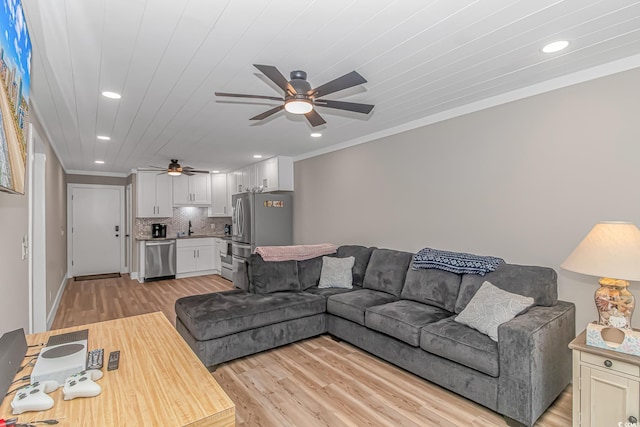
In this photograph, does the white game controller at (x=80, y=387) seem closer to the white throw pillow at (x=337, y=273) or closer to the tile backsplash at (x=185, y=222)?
the white throw pillow at (x=337, y=273)

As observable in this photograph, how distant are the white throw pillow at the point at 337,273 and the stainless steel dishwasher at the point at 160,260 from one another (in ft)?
14.1

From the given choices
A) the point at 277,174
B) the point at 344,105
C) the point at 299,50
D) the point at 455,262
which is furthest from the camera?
the point at 277,174

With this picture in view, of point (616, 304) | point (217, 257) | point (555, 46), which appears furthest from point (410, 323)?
point (217, 257)

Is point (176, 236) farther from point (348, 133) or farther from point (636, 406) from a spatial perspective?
point (636, 406)

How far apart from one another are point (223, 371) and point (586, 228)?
327 cm

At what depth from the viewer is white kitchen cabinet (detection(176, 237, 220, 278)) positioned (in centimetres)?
716

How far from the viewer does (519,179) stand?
9.63 feet

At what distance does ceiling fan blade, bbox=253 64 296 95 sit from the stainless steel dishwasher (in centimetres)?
585

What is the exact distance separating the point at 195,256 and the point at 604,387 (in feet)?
23.2

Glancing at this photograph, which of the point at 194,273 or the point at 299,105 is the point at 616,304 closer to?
the point at 299,105

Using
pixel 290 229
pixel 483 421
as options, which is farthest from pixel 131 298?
pixel 483 421

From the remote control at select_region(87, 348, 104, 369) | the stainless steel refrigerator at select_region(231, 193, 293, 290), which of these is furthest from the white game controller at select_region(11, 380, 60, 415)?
the stainless steel refrigerator at select_region(231, 193, 293, 290)

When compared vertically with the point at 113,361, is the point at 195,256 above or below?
below

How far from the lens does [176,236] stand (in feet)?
24.7
